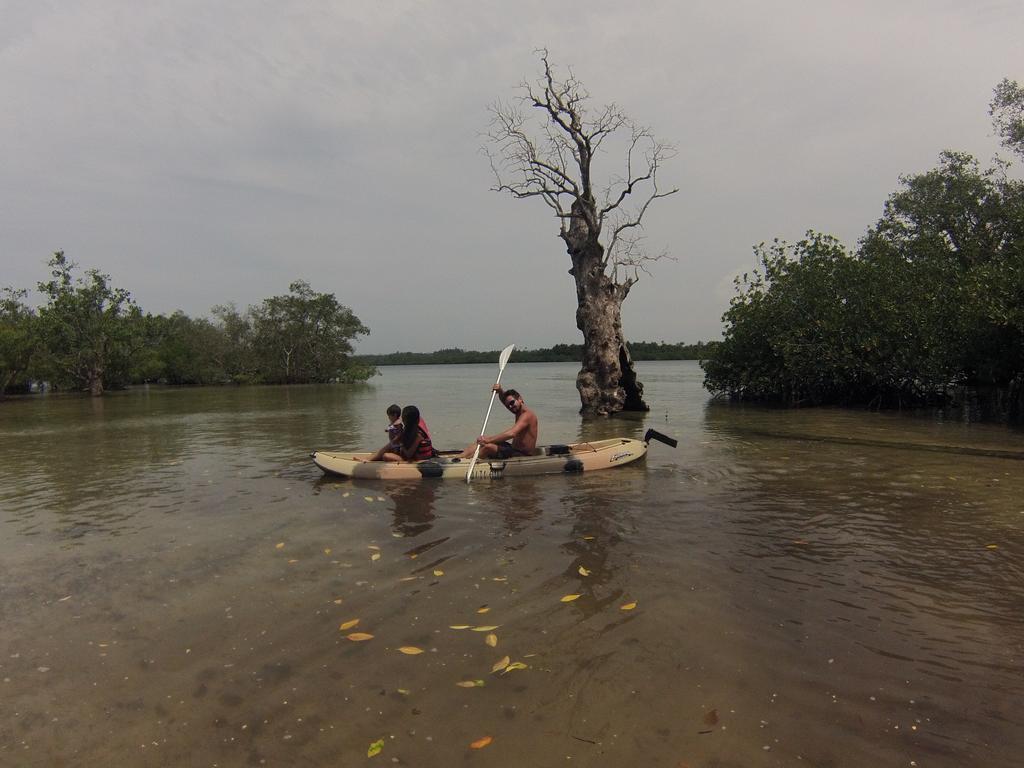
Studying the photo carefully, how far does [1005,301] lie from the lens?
17.0 meters

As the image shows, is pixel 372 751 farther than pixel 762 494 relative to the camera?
No

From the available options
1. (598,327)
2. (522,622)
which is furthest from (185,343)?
(522,622)

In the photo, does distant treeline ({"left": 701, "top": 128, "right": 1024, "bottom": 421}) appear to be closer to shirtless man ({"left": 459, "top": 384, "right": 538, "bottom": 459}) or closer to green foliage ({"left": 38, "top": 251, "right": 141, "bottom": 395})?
shirtless man ({"left": 459, "top": 384, "right": 538, "bottom": 459})

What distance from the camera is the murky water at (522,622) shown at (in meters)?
3.43

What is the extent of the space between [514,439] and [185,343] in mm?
61199

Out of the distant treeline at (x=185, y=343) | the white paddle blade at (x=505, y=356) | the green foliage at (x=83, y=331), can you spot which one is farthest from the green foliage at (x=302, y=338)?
the white paddle blade at (x=505, y=356)

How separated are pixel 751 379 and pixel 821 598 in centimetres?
2477

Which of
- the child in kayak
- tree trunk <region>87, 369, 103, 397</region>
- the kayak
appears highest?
tree trunk <region>87, 369, 103, 397</region>

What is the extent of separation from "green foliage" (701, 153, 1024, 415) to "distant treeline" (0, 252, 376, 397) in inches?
1650

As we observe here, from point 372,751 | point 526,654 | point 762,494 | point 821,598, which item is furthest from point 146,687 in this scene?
point 762,494

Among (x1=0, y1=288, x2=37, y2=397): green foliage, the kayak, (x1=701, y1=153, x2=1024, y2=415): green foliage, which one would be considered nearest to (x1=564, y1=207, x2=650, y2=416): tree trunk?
(x1=701, y1=153, x2=1024, y2=415): green foliage

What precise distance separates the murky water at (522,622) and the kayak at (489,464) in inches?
15.3

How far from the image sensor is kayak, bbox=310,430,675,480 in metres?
11.0

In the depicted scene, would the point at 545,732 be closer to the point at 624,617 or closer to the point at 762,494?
the point at 624,617
